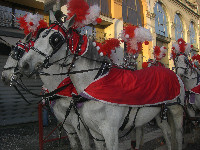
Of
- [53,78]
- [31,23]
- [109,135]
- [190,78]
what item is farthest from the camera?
[190,78]

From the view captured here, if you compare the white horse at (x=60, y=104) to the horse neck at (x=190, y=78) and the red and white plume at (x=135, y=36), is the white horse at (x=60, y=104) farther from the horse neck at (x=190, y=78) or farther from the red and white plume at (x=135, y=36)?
the horse neck at (x=190, y=78)

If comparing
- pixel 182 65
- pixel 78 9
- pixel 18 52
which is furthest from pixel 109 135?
pixel 182 65

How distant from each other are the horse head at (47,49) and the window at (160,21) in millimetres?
15821

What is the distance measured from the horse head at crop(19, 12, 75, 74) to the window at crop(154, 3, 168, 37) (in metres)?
15.8

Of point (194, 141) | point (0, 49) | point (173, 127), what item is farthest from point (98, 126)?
point (0, 49)

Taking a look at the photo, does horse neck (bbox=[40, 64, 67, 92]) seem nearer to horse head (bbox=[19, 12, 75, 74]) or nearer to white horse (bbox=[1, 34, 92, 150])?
white horse (bbox=[1, 34, 92, 150])

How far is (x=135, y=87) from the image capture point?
2.82 metres

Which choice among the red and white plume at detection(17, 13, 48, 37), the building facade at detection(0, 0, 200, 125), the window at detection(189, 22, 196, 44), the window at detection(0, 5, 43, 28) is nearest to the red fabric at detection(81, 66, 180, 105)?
the building facade at detection(0, 0, 200, 125)

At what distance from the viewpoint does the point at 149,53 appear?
15281mm

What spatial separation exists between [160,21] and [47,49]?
17.0 m

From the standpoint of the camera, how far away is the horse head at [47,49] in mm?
2339

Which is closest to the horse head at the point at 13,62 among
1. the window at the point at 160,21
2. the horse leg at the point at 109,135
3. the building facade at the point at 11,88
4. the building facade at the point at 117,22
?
the building facade at the point at 117,22

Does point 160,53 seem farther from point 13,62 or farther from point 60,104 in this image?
point 13,62

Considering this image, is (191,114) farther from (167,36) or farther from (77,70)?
(167,36)
